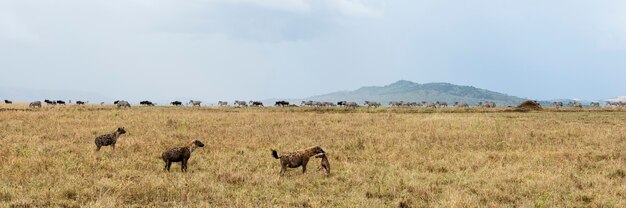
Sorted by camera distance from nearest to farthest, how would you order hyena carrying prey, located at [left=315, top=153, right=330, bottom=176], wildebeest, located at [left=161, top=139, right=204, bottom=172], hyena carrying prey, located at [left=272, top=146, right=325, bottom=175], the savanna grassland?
1. the savanna grassland
2. hyena carrying prey, located at [left=272, top=146, right=325, bottom=175]
3. hyena carrying prey, located at [left=315, top=153, right=330, bottom=176]
4. wildebeest, located at [left=161, top=139, right=204, bottom=172]

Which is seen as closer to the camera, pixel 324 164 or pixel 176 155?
pixel 324 164

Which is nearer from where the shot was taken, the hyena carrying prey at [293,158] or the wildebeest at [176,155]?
the hyena carrying prey at [293,158]

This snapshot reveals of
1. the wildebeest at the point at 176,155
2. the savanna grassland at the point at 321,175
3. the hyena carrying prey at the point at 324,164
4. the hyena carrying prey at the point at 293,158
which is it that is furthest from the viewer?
the wildebeest at the point at 176,155

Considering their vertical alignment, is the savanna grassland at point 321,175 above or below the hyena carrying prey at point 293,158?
below

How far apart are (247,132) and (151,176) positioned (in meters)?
12.8

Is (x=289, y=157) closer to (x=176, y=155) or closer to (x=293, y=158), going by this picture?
(x=293, y=158)

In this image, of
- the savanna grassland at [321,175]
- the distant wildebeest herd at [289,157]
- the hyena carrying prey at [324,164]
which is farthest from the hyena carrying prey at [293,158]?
the hyena carrying prey at [324,164]

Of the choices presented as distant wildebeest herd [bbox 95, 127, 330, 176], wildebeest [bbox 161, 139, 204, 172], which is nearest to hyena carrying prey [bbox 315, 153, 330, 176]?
distant wildebeest herd [bbox 95, 127, 330, 176]

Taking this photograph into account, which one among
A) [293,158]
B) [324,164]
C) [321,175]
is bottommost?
[321,175]

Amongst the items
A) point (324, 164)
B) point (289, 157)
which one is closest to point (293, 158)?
point (289, 157)

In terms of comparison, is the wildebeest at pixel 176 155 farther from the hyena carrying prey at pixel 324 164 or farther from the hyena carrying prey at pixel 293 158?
the hyena carrying prey at pixel 324 164

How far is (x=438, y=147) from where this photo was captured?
Result: 19.9m

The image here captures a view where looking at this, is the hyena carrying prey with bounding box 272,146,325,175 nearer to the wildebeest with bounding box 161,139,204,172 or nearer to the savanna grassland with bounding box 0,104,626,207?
the savanna grassland with bounding box 0,104,626,207

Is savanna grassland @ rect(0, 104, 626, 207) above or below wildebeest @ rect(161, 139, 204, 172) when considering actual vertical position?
below
